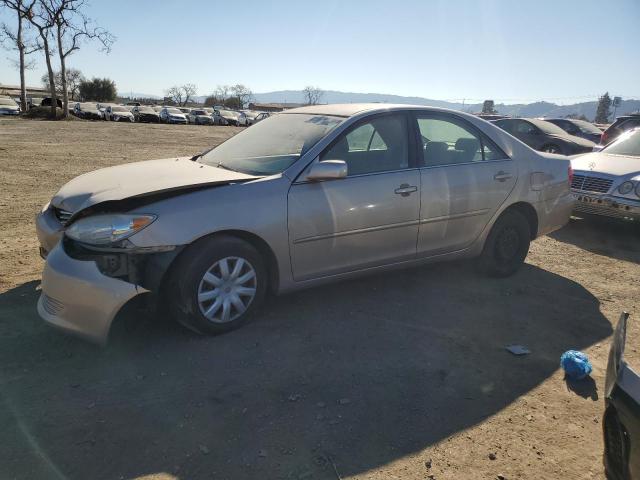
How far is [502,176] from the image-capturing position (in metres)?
4.63

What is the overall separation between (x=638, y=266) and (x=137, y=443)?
5.52m

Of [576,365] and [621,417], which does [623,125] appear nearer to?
[576,365]

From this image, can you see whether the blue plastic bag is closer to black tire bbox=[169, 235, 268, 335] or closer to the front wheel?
black tire bbox=[169, 235, 268, 335]

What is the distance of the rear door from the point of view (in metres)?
4.23

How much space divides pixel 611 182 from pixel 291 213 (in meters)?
5.21

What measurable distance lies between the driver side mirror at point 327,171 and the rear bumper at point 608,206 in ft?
15.6

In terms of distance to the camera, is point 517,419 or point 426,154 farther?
point 426,154

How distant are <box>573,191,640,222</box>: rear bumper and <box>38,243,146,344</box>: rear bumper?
6.12 meters

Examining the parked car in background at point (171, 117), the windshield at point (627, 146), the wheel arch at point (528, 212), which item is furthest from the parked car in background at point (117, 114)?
the wheel arch at point (528, 212)

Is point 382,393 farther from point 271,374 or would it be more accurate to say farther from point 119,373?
point 119,373

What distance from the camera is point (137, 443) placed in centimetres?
243

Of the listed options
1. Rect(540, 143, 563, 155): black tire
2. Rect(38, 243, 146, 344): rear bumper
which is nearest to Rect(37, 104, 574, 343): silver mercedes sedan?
Rect(38, 243, 146, 344): rear bumper

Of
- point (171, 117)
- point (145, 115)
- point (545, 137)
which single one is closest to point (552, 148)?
point (545, 137)

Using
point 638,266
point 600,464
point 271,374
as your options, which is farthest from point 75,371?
point 638,266
